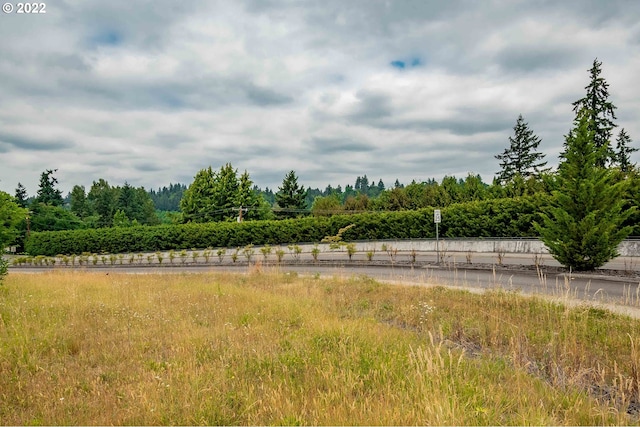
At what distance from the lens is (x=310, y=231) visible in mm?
33656

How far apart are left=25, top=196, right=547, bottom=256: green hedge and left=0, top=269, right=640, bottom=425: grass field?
16.2m

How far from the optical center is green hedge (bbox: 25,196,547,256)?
23906 mm

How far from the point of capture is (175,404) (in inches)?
149

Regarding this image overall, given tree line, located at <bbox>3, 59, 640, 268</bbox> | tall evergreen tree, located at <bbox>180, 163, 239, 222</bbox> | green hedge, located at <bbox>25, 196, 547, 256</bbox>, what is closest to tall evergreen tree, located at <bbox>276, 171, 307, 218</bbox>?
tree line, located at <bbox>3, 59, 640, 268</bbox>

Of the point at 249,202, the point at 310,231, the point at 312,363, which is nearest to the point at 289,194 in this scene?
the point at 249,202

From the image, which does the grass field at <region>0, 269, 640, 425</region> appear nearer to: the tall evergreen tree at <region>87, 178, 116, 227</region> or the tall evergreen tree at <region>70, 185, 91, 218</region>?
the tall evergreen tree at <region>87, 178, 116, 227</region>

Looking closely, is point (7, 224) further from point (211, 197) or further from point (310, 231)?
point (211, 197)

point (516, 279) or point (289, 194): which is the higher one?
point (289, 194)

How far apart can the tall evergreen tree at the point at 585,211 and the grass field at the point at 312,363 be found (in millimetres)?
6571

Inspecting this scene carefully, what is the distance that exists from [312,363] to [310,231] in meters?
28.9

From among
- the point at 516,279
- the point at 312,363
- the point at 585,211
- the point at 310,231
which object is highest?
the point at 585,211

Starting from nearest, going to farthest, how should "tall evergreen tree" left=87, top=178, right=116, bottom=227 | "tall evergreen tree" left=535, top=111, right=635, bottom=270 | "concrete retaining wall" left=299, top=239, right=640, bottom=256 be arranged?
"tall evergreen tree" left=535, top=111, right=635, bottom=270
"concrete retaining wall" left=299, top=239, right=640, bottom=256
"tall evergreen tree" left=87, top=178, right=116, bottom=227

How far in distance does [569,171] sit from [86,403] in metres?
16.7

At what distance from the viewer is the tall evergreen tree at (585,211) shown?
44.1 ft
